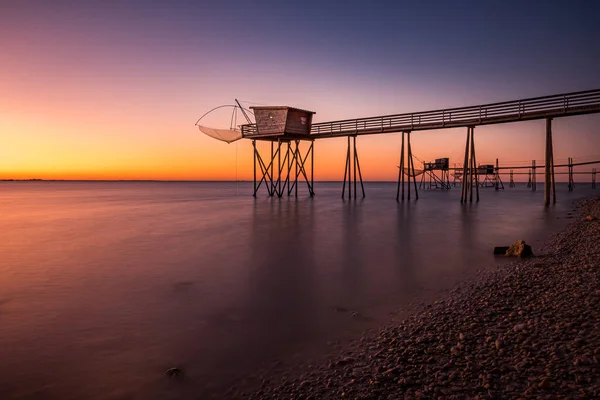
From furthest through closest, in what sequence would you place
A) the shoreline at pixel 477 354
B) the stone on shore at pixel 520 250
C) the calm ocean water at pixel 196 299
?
1. the stone on shore at pixel 520 250
2. the calm ocean water at pixel 196 299
3. the shoreline at pixel 477 354

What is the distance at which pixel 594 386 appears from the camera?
2.75m

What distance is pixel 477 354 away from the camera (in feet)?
11.6

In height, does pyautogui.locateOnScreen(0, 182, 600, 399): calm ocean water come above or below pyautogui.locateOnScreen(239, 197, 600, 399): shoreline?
below

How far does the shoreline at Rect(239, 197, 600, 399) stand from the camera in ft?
9.66

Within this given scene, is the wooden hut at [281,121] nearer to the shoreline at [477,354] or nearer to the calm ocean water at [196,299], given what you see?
the calm ocean water at [196,299]

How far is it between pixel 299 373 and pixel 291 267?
5.28 m

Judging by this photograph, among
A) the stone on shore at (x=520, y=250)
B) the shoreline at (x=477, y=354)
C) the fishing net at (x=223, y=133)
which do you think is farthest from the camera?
the fishing net at (x=223, y=133)

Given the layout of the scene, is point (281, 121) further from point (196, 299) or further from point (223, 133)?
point (196, 299)

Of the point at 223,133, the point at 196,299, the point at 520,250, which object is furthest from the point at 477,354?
the point at 223,133

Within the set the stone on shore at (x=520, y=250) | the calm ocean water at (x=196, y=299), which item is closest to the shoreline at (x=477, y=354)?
the calm ocean water at (x=196, y=299)

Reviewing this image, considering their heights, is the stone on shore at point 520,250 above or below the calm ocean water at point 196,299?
above

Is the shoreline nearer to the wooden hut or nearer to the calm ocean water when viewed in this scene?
the calm ocean water

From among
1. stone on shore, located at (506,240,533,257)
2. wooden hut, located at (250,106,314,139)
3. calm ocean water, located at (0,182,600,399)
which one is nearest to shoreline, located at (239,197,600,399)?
calm ocean water, located at (0,182,600,399)

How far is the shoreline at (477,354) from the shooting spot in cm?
295
